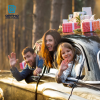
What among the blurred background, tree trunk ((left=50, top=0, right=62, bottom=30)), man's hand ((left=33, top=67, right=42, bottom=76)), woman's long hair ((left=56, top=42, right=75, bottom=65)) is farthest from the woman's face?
tree trunk ((left=50, top=0, right=62, bottom=30))

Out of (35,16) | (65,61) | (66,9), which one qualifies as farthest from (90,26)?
(66,9)

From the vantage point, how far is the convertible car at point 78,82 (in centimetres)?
230

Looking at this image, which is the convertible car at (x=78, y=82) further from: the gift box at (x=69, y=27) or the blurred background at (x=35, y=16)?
the blurred background at (x=35, y=16)

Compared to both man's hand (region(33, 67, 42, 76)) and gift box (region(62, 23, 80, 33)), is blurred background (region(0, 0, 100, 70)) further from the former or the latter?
man's hand (region(33, 67, 42, 76))

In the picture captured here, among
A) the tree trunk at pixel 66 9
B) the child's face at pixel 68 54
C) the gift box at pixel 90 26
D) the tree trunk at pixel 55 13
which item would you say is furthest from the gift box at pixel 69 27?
the tree trunk at pixel 66 9

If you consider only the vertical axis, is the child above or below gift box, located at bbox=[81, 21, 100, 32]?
below

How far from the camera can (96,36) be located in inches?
102

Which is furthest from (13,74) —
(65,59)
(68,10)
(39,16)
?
(68,10)

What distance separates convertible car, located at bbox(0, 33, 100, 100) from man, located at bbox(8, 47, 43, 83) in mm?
100

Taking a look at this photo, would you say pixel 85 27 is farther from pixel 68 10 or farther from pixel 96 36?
pixel 68 10

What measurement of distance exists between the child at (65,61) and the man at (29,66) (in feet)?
1.72

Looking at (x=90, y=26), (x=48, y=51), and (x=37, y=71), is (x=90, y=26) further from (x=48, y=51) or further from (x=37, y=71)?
(x=37, y=71)

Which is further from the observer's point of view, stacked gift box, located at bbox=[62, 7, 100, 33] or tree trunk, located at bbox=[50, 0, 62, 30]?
tree trunk, located at bbox=[50, 0, 62, 30]

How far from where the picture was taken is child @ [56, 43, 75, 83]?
8.41ft
